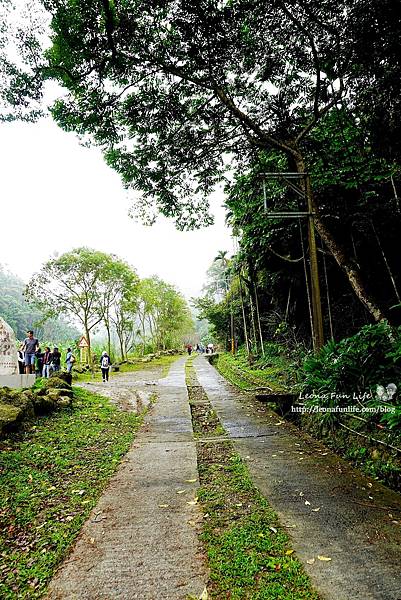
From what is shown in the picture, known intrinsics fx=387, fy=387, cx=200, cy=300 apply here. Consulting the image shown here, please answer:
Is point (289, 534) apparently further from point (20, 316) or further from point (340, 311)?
point (20, 316)

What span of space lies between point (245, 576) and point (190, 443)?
3597mm

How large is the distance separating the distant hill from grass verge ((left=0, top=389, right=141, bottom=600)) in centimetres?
3924

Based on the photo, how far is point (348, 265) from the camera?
764 cm

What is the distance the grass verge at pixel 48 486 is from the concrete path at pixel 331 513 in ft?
5.96

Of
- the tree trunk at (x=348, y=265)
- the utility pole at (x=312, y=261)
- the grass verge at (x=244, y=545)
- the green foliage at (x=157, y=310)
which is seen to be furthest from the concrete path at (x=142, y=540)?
the green foliage at (x=157, y=310)

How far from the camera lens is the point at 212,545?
9.72ft

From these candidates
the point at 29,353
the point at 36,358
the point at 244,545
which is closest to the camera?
the point at 244,545

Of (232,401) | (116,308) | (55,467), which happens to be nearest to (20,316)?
(116,308)

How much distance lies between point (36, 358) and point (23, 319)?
1621 inches

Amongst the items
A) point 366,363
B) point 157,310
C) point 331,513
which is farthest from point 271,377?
point 157,310

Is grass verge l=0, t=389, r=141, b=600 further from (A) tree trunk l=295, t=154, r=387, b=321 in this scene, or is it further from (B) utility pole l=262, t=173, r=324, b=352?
(A) tree trunk l=295, t=154, r=387, b=321

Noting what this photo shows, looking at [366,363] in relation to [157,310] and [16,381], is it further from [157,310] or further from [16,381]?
[157,310]

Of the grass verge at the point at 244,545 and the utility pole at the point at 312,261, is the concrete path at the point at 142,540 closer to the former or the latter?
the grass verge at the point at 244,545

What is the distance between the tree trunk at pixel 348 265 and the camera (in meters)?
7.20
